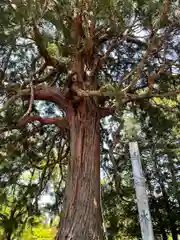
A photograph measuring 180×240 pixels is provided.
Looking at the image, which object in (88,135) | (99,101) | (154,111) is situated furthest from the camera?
(154,111)

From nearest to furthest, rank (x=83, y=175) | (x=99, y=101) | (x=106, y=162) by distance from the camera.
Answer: (x=83, y=175)
(x=99, y=101)
(x=106, y=162)

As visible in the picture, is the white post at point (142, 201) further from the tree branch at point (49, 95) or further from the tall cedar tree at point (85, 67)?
the tree branch at point (49, 95)

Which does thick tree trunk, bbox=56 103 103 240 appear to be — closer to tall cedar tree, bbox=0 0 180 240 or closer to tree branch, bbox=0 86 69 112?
tall cedar tree, bbox=0 0 180 240

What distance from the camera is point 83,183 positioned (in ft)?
11.5

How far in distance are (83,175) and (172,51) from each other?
1.87m

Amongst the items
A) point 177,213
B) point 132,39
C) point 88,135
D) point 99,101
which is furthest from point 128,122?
point 177,213

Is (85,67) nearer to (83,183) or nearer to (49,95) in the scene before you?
(49,95)

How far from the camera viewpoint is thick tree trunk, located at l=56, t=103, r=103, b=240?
10.5ft

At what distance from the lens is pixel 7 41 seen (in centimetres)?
323

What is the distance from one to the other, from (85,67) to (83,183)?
63.7 inches

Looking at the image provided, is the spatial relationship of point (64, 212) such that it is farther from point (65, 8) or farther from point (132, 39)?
point (132, 39)

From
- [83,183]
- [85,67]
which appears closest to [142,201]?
[83,183]

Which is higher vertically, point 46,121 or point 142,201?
point 46,121

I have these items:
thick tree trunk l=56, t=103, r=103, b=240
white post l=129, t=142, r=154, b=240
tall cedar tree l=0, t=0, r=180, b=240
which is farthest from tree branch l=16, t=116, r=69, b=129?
white post l=129, t=142, r=154, b=240
